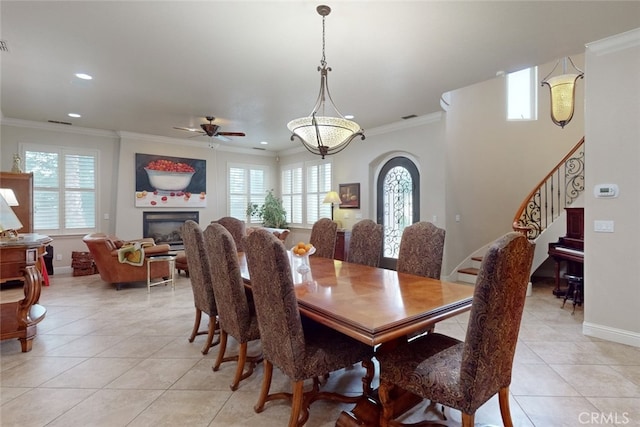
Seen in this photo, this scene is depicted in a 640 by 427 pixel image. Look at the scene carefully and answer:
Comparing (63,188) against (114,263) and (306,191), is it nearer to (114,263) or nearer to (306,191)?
(114,263)

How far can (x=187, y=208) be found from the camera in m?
7.27

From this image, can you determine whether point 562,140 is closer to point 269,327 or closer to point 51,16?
point 269,327

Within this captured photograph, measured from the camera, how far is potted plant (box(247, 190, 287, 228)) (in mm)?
8141

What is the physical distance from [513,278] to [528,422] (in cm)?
121

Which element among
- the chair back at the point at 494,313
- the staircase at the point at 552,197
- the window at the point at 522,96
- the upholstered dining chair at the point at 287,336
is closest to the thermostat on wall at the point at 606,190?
the staircase at the point at 552,197

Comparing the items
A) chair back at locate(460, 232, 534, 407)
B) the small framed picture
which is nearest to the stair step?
the small framed picture

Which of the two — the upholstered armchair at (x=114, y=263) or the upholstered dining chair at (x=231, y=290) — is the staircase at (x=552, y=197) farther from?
the upholstered armchair at (x=114, y=263)

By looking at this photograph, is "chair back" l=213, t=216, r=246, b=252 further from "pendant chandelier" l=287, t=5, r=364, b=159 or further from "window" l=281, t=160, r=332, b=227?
"window" l=281, t=160, r=332, b=227

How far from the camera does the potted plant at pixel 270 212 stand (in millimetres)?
8141

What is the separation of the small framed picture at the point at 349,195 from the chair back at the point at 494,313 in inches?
204

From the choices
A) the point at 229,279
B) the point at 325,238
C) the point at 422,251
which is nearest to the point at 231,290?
the point at 229,279

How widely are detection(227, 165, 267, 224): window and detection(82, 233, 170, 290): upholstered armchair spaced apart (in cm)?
295

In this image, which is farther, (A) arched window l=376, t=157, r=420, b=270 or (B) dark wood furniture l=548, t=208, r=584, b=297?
(A) arched window l=376, t=157, r=420, b=270

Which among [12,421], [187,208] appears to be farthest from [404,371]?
[187,208]
